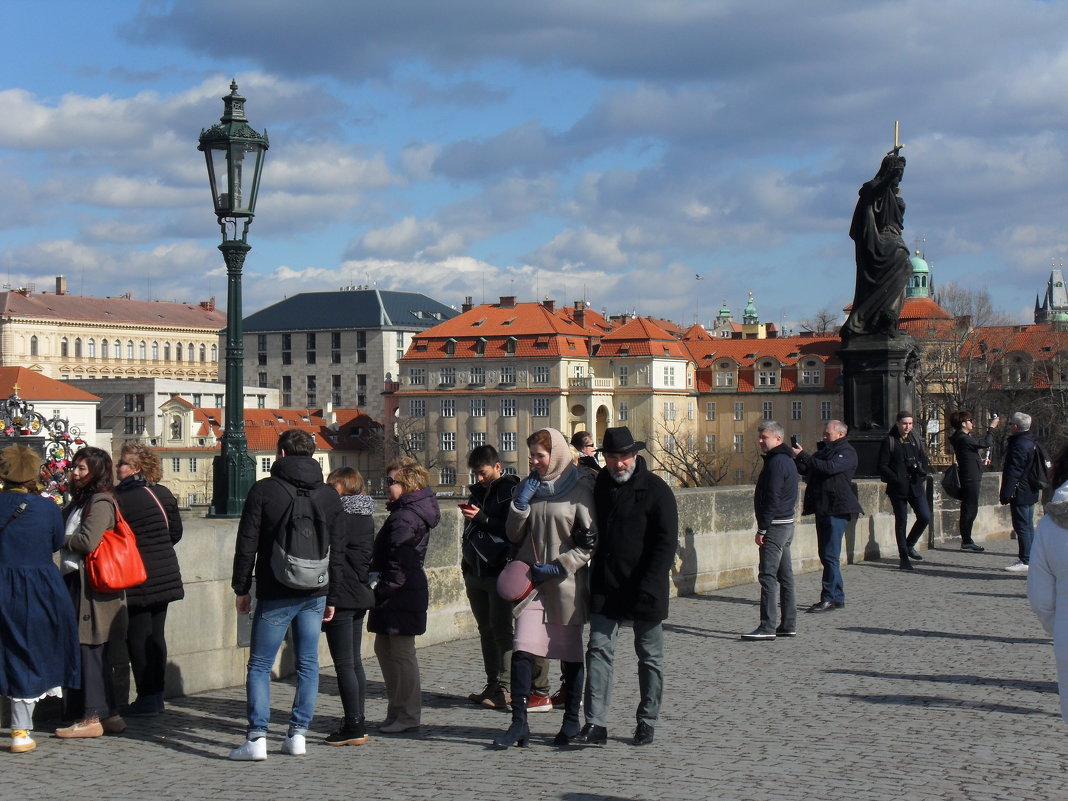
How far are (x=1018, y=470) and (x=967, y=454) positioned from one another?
1792 mm

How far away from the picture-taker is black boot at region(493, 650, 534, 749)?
24.4ft

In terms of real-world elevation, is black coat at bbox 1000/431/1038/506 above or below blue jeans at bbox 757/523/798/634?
above

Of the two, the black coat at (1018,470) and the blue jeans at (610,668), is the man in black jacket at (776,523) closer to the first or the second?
the blue jeans at (610,668)

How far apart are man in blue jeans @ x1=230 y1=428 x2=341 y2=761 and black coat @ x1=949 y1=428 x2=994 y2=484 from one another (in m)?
11.1

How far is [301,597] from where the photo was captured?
739cm

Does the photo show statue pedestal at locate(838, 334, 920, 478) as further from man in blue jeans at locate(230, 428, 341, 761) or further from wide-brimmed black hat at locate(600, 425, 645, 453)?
man in blue jeans at locate(230, 428, 341, 761)

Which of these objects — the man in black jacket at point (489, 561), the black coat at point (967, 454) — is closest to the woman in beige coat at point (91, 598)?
the man in black jacket at point (489, 561)

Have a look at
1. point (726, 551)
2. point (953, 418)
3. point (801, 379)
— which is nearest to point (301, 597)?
point (726, 551)

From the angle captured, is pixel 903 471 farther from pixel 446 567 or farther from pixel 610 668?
pixel 610 668

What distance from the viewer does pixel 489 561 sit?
8.38 m

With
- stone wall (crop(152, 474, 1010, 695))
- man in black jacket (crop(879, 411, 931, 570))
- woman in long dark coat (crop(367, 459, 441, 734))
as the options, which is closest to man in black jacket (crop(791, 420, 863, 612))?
stone wall (crop(152, 474, 1010, 695))

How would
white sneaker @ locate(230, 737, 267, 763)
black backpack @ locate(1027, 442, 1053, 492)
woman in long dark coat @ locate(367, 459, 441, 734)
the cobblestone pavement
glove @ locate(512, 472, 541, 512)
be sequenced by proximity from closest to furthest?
the cobblestone pavement → white sneaker @ locate(230, 737, 267, 763) → glove @ locate(512, 472, 541, 512) → woman in long dark coat @ locate(367, 459, 441, 734) → black backpack @ locate(1027, 442, 1053, 492)

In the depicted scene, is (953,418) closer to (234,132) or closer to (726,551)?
(726,551)

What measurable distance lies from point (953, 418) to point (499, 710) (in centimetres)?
1000
